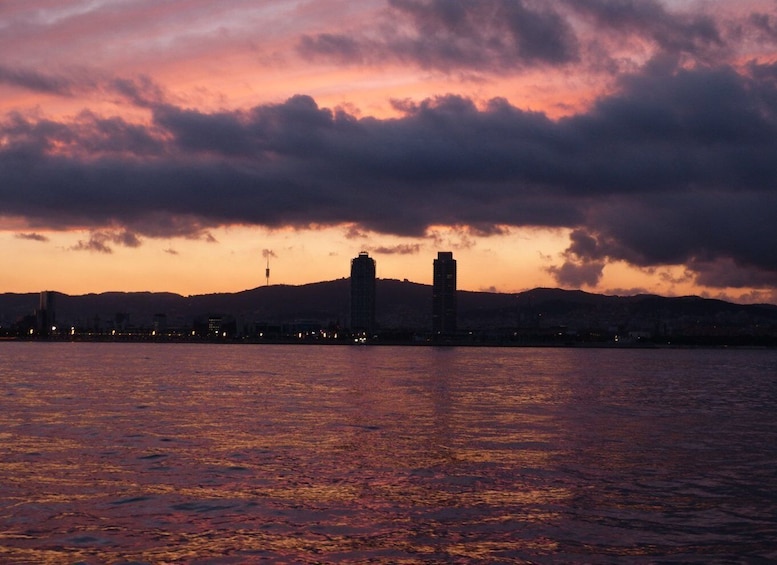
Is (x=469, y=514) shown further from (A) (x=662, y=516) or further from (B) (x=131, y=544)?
(B) (x=131, y=544)

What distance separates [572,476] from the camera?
34.0 metres

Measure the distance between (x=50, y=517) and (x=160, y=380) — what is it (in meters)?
75.1

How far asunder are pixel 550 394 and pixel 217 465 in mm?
53483

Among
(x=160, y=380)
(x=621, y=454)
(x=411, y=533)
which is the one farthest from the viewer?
(x=160, y=380)

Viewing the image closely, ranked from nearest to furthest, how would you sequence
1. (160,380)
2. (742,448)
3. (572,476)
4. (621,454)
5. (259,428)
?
1. (572,476)
2. (621,454)
3. (742,448)
4. (259,428)
5. (160,380)

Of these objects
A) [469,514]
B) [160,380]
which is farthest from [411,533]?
[160,380]

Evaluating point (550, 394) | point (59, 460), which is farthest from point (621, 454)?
point (550, 394)

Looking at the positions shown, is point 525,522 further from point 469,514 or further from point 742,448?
point 742,448

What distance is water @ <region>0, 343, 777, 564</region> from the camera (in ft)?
76.1

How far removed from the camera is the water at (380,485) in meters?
23.2

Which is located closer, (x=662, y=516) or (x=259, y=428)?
(x=662, y=516)

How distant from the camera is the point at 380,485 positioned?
3167 cm

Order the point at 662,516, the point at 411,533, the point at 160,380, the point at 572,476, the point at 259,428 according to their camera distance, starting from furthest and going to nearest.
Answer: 1. the point at 160,380
2. the point at 259,428
3. the point at 572,476
4. the point at 662,516
5. the point at 411,533

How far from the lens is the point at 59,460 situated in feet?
119
